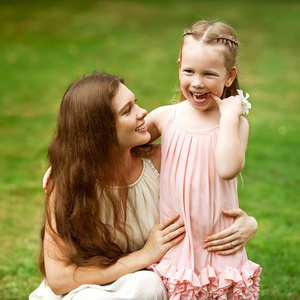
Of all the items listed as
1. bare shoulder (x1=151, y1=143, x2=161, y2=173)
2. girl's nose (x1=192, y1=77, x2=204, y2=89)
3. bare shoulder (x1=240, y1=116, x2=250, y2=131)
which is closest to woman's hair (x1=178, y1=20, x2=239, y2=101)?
girl's nose (x1=192, y1=77, x2=204, y2=89)

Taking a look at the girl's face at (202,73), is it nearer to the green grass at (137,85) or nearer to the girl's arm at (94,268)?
the green grass at (137,85)

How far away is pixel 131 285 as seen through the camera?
2.88 m

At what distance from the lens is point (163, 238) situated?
9.67 ft

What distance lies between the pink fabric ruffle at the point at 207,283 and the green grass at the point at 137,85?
41.3 inches

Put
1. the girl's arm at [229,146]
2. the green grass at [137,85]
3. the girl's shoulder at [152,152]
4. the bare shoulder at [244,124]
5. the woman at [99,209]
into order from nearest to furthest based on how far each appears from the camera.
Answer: the girl's arm at [229,146] → the bare shoulder at [244,124] → the woman at [99,209] → the girl's shoulder at [152,152] → the green grass at [137,85]

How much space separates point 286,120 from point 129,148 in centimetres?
664

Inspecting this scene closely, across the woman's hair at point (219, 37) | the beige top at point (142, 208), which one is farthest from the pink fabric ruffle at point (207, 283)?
the woman's hair at point (219, 37)

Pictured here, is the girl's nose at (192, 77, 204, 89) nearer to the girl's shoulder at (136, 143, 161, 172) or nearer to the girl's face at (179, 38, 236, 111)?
the girl's face at (179, 38, 236, 111)

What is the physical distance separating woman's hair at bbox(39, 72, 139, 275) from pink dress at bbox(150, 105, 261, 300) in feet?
0.98

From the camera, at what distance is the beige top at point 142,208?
3.15 metres

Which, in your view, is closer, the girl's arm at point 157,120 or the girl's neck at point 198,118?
the girl's neck at point 198,118

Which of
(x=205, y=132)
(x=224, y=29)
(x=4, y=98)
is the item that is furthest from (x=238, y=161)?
(x=4, y=98)

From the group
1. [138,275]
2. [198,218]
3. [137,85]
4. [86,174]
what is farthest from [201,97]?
[137,85]

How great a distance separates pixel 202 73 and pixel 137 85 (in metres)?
8.60
